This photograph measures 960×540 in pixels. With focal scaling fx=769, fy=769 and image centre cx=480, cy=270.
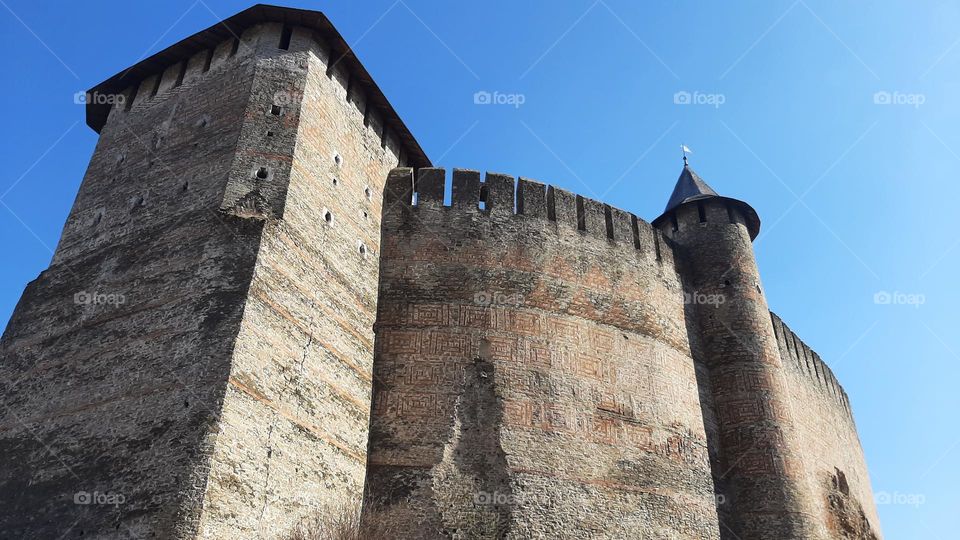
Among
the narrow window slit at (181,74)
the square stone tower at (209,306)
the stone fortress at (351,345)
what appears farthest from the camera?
the narrow window slit at (181,74)

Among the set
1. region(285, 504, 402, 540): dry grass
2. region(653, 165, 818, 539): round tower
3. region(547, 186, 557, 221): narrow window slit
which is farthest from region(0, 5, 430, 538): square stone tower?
region(653, 165, 818, 539): round tower

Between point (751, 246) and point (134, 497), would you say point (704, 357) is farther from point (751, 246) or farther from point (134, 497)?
point (134, 497)

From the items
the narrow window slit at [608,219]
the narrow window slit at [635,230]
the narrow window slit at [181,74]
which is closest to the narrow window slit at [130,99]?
the narrow window slit at [181,74]

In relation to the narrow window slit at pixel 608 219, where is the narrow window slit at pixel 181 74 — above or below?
above

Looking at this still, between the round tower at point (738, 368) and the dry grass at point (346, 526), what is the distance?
6372 mm

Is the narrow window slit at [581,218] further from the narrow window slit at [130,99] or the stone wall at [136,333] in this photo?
the narrow window slit at [130,99]

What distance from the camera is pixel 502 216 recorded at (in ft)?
48.5

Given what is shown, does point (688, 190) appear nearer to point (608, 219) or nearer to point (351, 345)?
point (608, 219)

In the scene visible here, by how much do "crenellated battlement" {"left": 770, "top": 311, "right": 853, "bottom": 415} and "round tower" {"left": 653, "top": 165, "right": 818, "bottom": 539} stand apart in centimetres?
189

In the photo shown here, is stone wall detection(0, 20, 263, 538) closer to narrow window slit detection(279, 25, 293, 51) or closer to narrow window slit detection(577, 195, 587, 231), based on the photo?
narrow window slit detection(279, 25, 293, 51)

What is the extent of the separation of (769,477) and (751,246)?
562 cm

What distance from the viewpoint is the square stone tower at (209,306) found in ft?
29.6

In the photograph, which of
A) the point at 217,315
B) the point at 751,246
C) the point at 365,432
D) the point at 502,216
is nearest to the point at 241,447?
the point at 217,315

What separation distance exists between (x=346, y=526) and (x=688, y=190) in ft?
39.8
